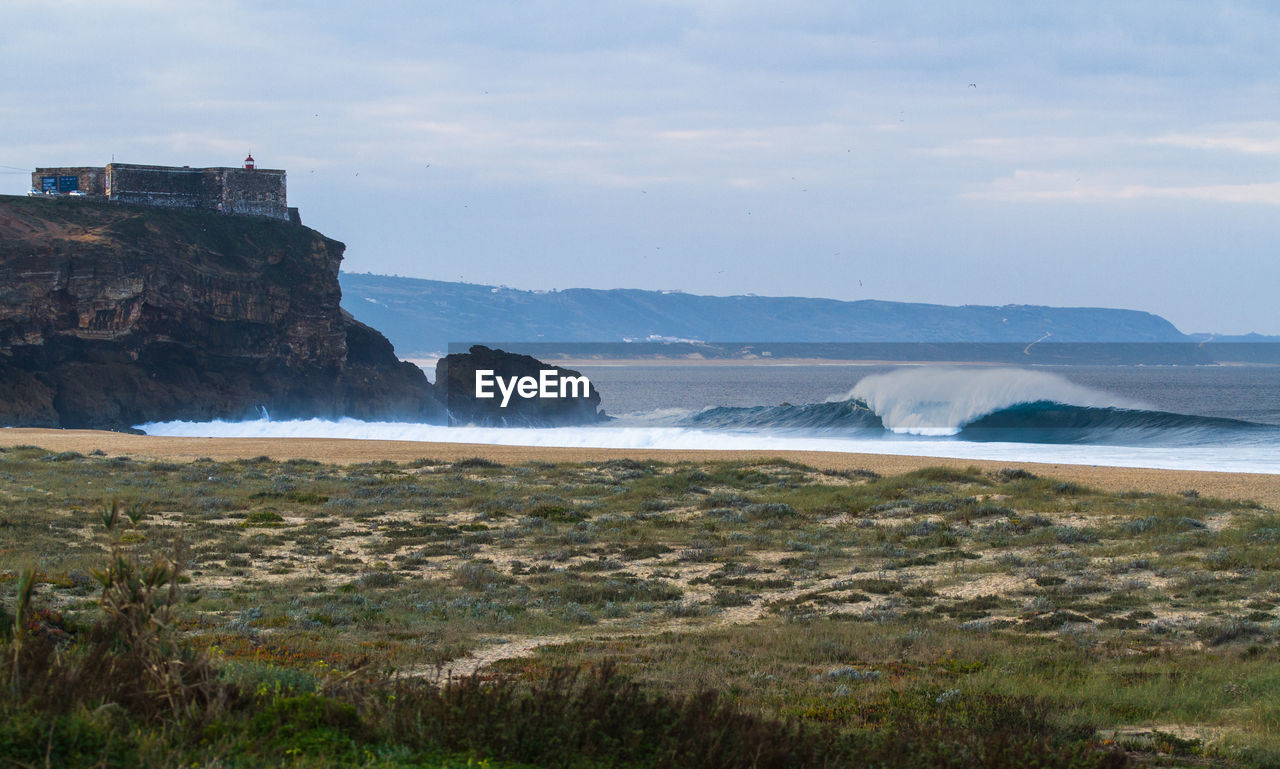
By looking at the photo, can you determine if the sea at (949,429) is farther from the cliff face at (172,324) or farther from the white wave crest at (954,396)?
the cliff face at (172,324)

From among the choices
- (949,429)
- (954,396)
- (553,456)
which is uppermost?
(954,396)

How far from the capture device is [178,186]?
68625 millimetres

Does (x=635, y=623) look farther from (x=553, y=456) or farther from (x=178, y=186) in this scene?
(x=178, y=186)

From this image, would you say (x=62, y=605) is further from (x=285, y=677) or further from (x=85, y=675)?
(x=85, y=675)

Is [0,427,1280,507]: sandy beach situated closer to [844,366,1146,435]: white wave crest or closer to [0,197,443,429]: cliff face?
[0,197,443,429]: cliff face

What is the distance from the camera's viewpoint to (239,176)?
70.5 meters

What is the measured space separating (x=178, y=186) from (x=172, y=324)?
1478cm

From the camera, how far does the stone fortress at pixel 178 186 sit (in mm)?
66438

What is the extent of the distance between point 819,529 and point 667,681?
1157 centimetres

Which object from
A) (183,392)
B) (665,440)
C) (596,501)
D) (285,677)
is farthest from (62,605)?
(183,392)
